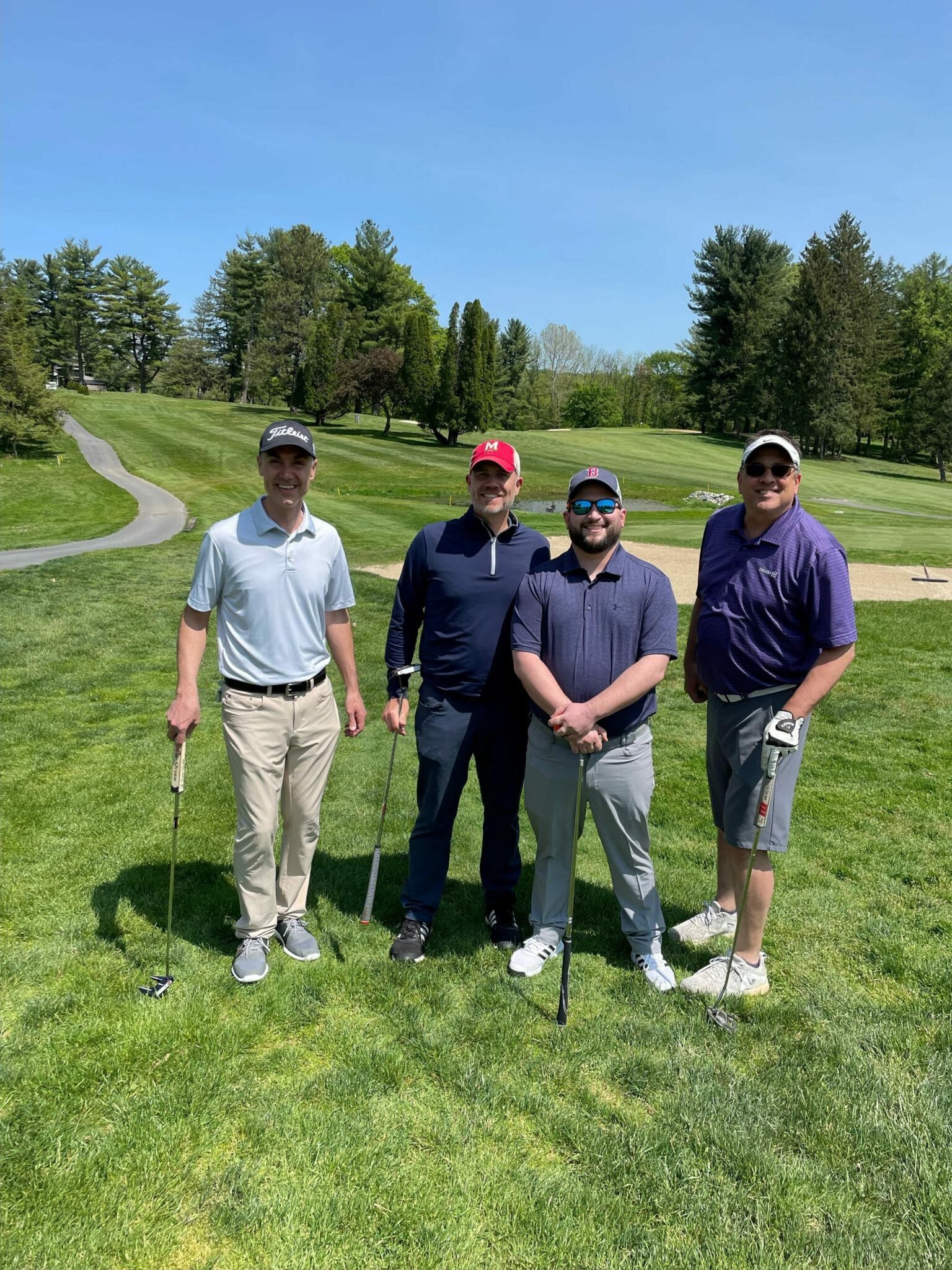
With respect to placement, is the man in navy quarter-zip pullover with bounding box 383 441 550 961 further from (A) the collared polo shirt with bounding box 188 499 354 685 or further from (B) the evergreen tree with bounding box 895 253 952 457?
(B) the evergreen tree with bounding box 895 253 952 457

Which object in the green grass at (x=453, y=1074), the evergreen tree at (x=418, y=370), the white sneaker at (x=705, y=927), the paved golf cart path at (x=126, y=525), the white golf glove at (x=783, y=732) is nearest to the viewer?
the green grass at (x=453, y=1074)

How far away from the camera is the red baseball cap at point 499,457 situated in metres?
3.61

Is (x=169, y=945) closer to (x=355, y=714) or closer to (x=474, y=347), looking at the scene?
(x=355, y=714)

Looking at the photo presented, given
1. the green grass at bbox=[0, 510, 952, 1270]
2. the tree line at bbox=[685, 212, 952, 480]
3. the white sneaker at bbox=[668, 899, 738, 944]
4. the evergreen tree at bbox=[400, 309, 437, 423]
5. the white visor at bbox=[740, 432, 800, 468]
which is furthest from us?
the tree line at bbox=[685, 212, 952, 480]

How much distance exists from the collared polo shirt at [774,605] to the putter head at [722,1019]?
1.34 metres

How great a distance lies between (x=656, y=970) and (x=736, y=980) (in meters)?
0.34

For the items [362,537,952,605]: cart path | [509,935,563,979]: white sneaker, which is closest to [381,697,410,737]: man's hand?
[509,935,563,979]: white sneaker

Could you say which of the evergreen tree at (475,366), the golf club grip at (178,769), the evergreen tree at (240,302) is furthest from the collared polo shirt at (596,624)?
the evergreen tree at (240,302)

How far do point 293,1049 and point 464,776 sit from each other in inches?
55.1

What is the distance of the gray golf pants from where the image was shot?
3.54m

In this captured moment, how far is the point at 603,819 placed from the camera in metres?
3.60

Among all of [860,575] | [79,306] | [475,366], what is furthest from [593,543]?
[79,306]

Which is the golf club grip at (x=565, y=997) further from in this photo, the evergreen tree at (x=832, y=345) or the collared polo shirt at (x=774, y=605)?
the evergreen tree at (x=832, y=345)

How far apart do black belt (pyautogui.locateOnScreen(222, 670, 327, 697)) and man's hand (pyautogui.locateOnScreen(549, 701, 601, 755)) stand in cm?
114
